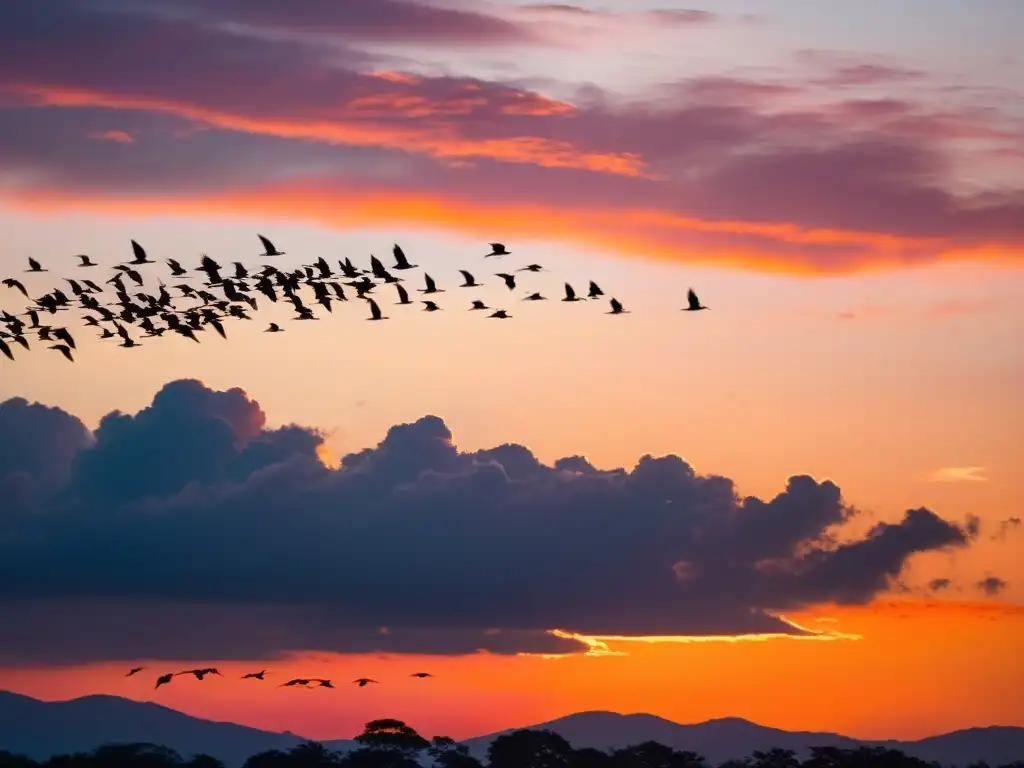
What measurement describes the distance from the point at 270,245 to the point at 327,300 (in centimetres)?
480

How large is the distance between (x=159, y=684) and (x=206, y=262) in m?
30.1

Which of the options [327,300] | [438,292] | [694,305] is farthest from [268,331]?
[694,305]

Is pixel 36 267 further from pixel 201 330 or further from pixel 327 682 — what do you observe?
pixel 327 682

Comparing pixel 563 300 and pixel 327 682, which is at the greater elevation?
pixel 563 300

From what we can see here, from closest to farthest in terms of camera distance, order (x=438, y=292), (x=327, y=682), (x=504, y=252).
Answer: (x=504, y=252)
(x=438, y=292)
(x=327, y=682)

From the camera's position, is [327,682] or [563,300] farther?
[327,682]

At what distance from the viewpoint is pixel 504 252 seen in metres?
115

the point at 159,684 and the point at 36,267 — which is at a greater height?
the point at 36,267

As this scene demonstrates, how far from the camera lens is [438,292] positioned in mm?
126375

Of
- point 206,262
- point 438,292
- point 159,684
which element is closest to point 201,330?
point 206,262

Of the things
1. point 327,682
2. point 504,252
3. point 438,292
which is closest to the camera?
point 504,252

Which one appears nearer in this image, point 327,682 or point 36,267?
point 36,267

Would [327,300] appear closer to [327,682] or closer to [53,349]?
[53,349]

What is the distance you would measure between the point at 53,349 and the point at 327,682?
3395 cm
